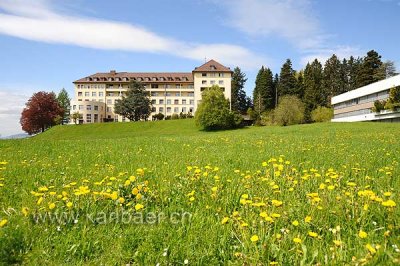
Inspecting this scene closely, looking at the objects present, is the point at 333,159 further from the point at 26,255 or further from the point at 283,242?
the point at 26,255

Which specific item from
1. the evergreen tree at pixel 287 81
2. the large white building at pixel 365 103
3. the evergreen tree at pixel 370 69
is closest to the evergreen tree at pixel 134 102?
the evergreen tree at pixel 287 81

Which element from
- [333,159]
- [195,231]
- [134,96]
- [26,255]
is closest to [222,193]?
[195,231]

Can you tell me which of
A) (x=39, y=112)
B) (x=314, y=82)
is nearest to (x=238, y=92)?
(x=314, y=82)

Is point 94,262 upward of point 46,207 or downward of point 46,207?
downward

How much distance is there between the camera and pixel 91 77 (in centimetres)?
9756

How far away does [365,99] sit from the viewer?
64.6 meters

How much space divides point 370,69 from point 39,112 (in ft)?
263

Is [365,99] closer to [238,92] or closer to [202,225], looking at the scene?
[238,92]

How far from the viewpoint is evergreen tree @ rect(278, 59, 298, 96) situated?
250 ft

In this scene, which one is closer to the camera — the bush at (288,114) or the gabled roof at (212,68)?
the bush at (288,114)

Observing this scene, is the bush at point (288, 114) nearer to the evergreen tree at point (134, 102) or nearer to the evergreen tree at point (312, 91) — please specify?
the evergreen tree at point (312, 91)

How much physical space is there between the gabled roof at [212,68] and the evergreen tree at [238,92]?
11.8ft

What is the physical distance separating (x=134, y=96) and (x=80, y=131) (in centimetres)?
1997

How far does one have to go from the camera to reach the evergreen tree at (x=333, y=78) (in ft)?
270
